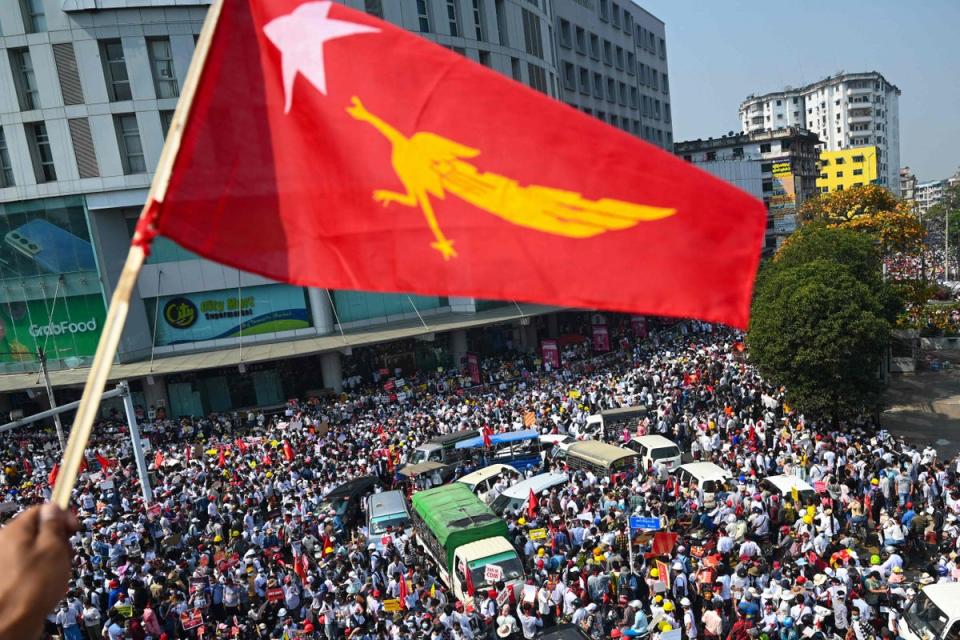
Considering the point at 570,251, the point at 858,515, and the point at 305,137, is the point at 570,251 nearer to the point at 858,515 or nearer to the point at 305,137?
the point at 305,137

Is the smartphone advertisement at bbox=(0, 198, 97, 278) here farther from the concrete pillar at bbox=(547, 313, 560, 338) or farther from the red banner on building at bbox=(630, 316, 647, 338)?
the red banner on building at bbox=(630, 316, 647, 338)

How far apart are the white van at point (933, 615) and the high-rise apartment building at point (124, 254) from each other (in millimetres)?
25473

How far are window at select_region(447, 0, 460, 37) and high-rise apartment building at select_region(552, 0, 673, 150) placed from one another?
487 inches

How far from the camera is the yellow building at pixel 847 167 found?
100125mm

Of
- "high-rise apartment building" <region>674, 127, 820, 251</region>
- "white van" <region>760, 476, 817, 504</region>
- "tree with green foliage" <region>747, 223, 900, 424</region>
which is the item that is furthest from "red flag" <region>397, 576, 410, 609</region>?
"high-rise apartment building" <region>674, 127, 820, 251</region>

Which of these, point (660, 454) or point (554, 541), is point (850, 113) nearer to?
point (660, 454)

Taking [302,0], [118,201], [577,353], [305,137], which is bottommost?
[577,353]

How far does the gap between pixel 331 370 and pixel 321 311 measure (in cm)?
313

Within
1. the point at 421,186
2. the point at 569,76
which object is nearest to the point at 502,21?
the point at 569,76

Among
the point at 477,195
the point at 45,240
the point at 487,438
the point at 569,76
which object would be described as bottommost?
the point at 487,438

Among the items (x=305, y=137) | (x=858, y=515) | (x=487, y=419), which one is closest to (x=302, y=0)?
(x=305, y=137)

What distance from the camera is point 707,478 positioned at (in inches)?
652

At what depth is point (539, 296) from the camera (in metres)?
3.83

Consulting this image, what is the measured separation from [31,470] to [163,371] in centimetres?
763
